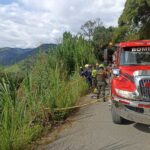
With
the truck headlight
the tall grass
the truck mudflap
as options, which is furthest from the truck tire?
the tall grass

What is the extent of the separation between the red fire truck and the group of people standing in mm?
1552

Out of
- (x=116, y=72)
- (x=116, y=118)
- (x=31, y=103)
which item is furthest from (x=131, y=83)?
(x=31, y=103)

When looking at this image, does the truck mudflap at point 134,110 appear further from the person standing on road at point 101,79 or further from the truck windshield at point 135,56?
the person standing on road at point 101,79

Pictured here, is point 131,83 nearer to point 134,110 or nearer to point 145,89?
point 145,89

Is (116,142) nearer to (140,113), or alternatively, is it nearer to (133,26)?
(140,113)

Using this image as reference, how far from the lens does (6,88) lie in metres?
9.38

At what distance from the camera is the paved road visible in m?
9.69

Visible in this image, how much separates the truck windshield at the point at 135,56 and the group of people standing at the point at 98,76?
150 centimetres

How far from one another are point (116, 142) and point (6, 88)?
2731 mm

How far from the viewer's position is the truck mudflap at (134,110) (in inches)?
414

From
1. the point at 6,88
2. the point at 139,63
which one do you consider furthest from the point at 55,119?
the point at 6,88

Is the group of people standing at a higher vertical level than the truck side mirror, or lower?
lower

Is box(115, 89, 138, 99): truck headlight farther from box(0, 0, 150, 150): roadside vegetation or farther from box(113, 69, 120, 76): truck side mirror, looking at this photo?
box(0, 0, 150, 150): roadside vegetation

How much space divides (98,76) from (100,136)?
8.93 m
